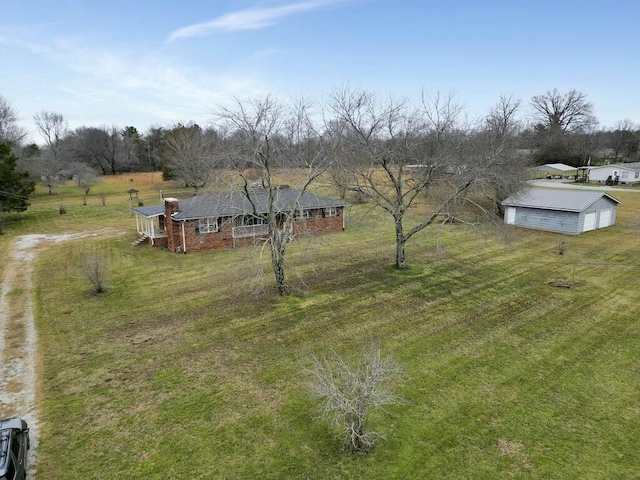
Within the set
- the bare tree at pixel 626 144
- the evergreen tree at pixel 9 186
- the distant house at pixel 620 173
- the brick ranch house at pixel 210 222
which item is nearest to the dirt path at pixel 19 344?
the brick ranch house at pixel 210 222

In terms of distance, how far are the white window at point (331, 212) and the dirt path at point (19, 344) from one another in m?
17.2

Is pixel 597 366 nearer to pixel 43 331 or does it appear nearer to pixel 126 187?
pixel 43 331

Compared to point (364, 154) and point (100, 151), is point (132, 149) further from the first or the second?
point (364, 154)

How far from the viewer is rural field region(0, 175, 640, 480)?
27.2 ft

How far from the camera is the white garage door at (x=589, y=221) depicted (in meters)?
28.4

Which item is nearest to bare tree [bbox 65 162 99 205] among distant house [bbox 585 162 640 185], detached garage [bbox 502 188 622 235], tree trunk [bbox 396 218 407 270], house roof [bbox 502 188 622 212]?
tree trunk [bbox 396 218 407 270]

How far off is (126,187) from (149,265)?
37.4 meters

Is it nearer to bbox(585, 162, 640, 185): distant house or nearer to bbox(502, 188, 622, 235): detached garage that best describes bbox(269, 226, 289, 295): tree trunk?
bbox(502, 188, 622, 235): detached garage

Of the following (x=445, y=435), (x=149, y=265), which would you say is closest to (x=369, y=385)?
(x=445, y=435)

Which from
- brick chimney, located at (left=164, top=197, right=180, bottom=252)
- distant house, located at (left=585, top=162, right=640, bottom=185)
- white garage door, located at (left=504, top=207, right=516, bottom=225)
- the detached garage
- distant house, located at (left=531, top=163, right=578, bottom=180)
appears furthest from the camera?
distant house, located at (left=531, top=163, right=578, bottom=180)

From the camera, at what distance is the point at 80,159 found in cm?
6338

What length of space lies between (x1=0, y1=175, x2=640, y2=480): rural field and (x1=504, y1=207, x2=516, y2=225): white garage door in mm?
9047

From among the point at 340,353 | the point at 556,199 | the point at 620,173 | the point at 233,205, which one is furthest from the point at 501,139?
the point at 620,173

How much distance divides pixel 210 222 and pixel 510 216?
870 inches
